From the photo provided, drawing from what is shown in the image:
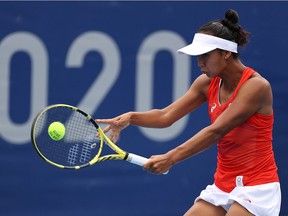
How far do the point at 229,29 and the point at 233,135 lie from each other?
63 cm

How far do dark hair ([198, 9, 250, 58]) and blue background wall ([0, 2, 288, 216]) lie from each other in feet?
6.67

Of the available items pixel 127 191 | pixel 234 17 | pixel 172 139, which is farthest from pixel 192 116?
pixel 234 17

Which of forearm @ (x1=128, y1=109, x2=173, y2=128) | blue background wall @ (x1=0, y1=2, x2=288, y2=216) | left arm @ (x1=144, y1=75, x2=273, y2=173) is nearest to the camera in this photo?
left arm @ (x1=144, y1=75, x2=273, y2=173)

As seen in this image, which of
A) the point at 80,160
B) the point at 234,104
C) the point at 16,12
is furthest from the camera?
the point at 16,12

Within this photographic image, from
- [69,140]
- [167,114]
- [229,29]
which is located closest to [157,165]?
[167,114]

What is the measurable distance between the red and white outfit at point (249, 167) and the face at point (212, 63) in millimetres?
141

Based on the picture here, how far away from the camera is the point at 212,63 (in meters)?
4.88

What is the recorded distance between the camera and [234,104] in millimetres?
4773

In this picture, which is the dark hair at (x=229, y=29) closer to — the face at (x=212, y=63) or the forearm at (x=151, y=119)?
the face at (x=212, y=63)

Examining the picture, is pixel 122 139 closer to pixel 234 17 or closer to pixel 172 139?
pixel 172 139

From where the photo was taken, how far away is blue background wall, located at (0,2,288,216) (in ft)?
22.9

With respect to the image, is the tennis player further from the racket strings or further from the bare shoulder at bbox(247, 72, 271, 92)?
the racket strings

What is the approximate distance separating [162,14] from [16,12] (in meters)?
1.19

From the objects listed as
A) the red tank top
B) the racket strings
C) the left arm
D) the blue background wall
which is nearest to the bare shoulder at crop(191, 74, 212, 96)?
the red tank top
